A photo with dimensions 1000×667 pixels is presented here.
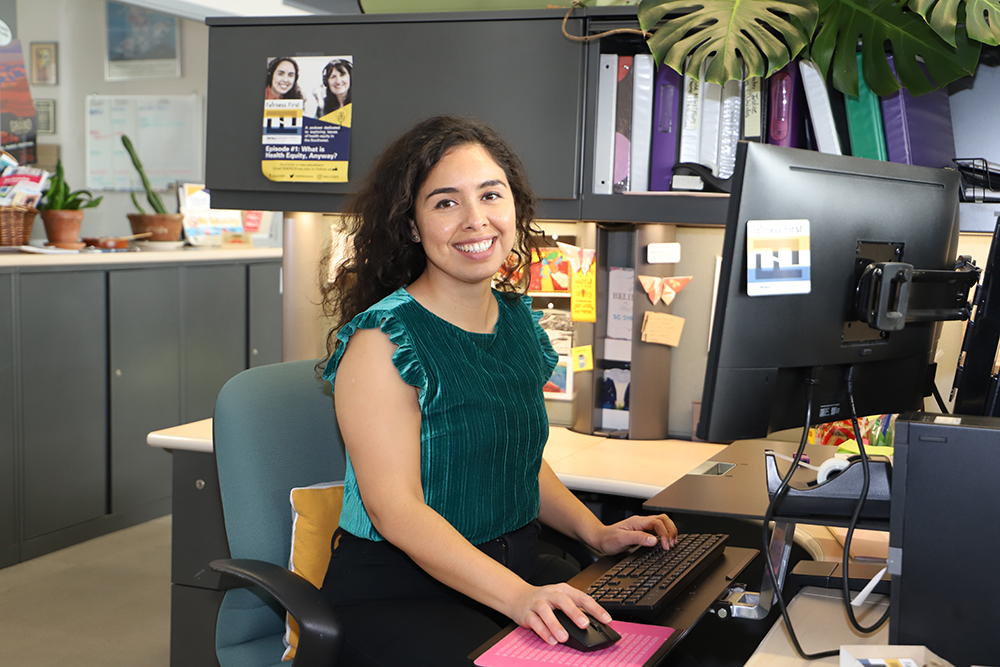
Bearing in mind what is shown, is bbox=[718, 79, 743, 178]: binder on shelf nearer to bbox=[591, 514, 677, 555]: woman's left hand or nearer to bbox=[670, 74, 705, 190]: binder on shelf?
bbox=[670, 74, 705, 190]: binder on shelf

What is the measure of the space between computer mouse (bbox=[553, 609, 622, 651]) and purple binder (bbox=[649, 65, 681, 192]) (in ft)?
3.81

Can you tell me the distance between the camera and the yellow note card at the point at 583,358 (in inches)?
89.4

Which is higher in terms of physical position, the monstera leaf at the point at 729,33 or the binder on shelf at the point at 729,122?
the monstera leaf at the point at 729,33

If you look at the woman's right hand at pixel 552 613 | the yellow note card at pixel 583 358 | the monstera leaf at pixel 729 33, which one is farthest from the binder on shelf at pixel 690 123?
the woman's right hand at pixel 552 613

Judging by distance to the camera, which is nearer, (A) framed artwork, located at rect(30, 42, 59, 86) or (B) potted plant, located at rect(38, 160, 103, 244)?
(B) potted plant, located at rect(38, 160, 103, 244)

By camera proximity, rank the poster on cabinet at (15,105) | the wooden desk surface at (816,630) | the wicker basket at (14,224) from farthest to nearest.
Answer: the poster on cabinet at (15,105) → the wicker basket at (14,224) → the wooden desk surface at (816,630)

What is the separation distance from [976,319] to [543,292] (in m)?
1.18

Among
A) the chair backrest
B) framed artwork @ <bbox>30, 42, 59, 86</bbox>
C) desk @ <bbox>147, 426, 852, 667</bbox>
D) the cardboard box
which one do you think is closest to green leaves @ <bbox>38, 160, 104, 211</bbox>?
framed artwork @ <bbox>30, 42, 59, 86</bbox>

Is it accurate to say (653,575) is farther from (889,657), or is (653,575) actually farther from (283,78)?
(283,78)

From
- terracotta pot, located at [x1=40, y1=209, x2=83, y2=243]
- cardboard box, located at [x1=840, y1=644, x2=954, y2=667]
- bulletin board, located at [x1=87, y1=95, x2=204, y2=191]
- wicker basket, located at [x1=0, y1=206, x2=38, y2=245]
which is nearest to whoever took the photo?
cardboard box, located at [x1=840, y1=644, x2=954, y2=667]

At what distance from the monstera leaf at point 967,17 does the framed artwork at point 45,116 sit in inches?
147

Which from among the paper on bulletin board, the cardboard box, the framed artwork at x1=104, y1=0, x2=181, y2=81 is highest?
the framed artwork at x1=104, y1=0, x2=181, y2=81

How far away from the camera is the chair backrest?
4.97 ft

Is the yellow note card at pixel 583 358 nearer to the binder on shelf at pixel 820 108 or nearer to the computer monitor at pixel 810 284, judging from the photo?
the binder on shelf at pixel 820 108
